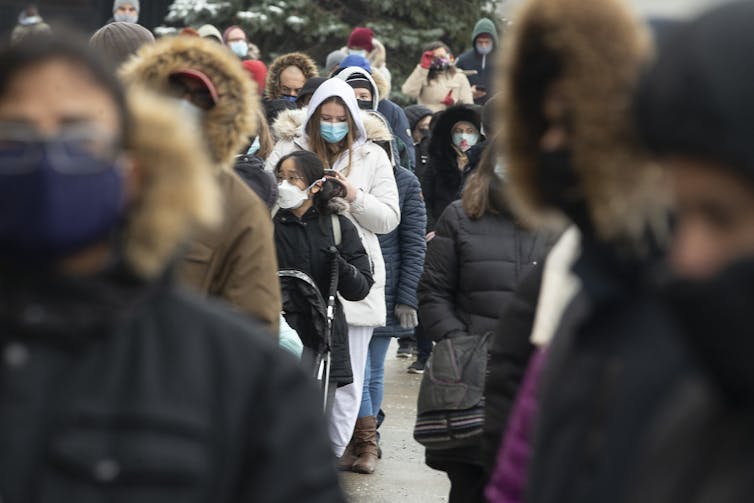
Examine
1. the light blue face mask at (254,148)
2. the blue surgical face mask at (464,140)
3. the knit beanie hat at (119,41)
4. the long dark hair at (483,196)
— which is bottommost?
the blue surgical face mask at (464,140)

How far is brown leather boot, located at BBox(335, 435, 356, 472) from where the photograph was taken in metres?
8.41

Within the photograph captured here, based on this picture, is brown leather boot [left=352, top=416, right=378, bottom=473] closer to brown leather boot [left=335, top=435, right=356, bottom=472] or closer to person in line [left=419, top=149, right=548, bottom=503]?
brown leather boot [left=335, top=435, right=356, bottom=472]

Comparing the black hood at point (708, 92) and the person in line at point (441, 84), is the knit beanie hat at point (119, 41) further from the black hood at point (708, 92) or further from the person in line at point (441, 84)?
the person in line at point (441, 84)

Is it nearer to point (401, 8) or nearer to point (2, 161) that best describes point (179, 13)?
point (401, 8)

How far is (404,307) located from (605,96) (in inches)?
256

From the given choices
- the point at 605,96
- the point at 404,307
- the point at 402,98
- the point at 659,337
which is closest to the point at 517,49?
the point at 605,96

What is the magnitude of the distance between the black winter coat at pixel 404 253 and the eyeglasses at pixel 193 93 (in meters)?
4.60

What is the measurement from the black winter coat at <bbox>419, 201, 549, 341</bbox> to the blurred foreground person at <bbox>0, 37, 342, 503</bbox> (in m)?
3.70

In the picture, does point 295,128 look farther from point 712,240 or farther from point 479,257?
point 712,240

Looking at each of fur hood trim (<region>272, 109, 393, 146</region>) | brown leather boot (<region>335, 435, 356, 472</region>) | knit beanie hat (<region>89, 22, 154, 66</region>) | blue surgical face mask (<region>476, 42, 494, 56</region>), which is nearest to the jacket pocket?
knit beanie hat (<region>89, 22, 154, 66</region>)

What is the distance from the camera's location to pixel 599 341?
233 cm

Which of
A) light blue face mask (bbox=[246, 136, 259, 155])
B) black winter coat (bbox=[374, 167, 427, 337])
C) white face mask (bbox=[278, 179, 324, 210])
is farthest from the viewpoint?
black winter coat (bbox=[374, 167, 427, 337])

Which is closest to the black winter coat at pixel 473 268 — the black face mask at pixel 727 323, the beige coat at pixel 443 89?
the black face mask at pixel 727 323

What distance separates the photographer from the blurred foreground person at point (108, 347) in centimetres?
222
